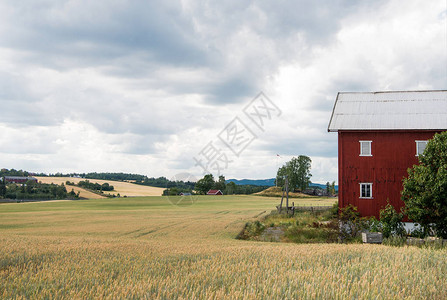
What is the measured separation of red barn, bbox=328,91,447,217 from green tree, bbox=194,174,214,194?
89.0 meters

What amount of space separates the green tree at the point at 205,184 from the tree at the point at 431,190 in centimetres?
9619

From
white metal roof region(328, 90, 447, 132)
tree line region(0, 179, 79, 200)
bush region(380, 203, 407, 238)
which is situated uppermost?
white metal roof region(328, 90, 447, 132)

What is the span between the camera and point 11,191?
116 meters

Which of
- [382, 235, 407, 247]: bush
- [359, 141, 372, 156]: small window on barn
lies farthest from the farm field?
[382, 235, 407, 247]: bush

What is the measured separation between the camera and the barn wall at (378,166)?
29.7m

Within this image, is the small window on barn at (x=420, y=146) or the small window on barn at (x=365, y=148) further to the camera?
the small window on barn at (x=365, y=148)

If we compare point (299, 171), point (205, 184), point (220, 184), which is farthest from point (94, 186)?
point (299, 171)

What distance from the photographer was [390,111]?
32.5 meters

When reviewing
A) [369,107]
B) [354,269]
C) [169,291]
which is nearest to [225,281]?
[169,291]

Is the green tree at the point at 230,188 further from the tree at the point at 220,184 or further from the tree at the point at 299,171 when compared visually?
the tree at the point at 299,171

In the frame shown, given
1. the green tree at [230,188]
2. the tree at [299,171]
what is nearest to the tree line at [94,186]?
the green tree at [230,188]

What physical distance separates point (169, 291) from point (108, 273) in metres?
2.61

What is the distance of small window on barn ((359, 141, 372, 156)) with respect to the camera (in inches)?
1209

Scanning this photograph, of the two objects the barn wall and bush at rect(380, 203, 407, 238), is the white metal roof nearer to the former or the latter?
the barn wall
